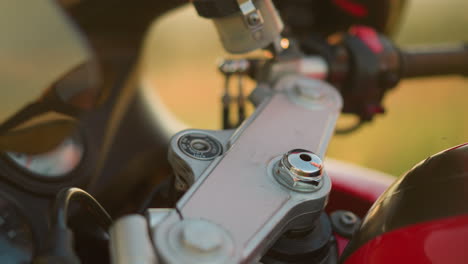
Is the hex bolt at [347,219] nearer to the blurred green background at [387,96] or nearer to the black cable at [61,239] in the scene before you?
the black cable at [61,239]

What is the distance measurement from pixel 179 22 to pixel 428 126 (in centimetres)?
166

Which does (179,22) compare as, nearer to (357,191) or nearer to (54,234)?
(357,191)

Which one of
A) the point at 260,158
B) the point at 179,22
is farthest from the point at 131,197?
the point at 179,22

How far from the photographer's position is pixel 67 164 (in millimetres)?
749

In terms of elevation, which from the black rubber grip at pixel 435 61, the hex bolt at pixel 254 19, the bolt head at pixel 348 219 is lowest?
the black rubber grip at pixel 435 61

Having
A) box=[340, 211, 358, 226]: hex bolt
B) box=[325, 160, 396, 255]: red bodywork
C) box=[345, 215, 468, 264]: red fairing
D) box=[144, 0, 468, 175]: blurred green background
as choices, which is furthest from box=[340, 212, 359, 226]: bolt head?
box=[144, 0, 468, 175]: blurred green background

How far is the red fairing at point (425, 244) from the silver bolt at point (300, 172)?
0.27 ft

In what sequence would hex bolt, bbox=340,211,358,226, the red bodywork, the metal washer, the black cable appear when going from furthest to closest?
the red bodywork → hex bolt, bbox=340,211,358,226 → the metal washer → the black cable

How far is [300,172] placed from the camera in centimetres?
51

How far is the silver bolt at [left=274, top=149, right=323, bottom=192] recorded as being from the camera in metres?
0.51

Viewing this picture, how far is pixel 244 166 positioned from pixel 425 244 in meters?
0.19

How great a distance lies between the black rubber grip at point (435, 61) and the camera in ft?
2.96

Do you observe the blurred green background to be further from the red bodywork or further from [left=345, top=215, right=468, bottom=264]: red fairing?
[left=345, top=215, right=468, bottom=264]: red fairing

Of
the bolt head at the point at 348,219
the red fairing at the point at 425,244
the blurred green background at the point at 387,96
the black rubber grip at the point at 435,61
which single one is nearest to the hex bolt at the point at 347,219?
the bolt head at the point at 348,219
